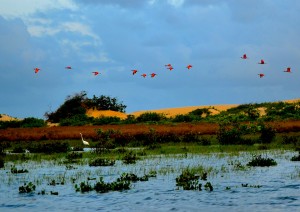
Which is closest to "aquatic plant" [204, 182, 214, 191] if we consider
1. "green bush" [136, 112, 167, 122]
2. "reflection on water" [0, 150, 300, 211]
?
"reflection on water" [0, 150, 300, 211]

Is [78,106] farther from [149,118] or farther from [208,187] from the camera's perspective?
[208,187]

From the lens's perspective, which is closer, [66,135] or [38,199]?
[38,199]

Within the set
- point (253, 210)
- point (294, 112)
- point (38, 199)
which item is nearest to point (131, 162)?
point (38, 199)

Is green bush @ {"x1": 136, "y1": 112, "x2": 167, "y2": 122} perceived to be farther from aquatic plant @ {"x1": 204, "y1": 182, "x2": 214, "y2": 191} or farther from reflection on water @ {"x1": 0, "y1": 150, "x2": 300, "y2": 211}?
aquatic plant @ {"x1": 204, "y1": 182, "x2": 214, "y2": 191}

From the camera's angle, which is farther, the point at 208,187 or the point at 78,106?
the point at 78,106

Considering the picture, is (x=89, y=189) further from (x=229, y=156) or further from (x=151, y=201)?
(x=229, y=156)

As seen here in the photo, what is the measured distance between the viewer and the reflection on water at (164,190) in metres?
14.6

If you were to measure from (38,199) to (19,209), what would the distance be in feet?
4.53

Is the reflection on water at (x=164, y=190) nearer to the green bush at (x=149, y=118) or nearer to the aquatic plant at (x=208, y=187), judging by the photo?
the aquatic plant at (x=208, y=187)

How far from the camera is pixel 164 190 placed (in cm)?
1692

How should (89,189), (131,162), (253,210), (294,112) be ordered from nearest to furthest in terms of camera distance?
(253,210), (89,189), (131,162), (294,112)

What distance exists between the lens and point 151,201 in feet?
50.3

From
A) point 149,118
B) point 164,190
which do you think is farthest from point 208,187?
point 149,118

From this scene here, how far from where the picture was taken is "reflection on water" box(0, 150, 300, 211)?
14.6 m
